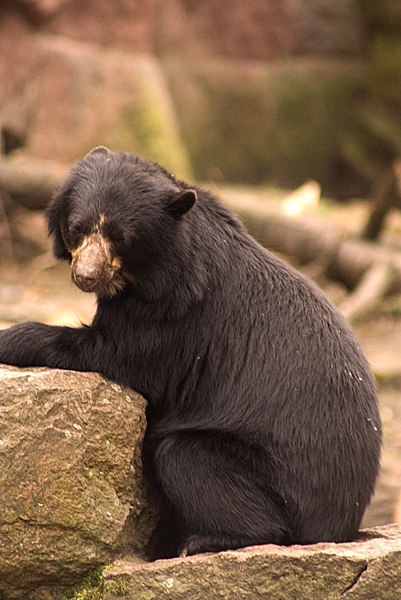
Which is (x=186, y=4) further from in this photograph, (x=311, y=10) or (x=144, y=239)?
(x=144, y=239)

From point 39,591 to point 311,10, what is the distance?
A: 38.0 ft

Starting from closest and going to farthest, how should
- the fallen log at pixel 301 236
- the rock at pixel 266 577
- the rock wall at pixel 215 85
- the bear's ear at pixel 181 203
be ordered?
→ the rock at pixel 266 577 < the bear's ear at pixel 181 203 < the fallen log at pixel 301 236 < the rock wall at pixel 215 85

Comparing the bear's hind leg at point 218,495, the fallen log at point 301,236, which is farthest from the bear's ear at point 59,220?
the fallen log at point 301,236

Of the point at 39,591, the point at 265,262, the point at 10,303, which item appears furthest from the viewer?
the point at 10,303

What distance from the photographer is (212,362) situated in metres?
3.38

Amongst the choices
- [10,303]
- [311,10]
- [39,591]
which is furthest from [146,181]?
[311,10]

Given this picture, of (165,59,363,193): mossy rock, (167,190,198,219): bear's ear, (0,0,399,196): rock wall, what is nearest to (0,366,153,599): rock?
(167,190,198,219): bear's ear

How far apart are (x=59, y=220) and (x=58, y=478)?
117 cm

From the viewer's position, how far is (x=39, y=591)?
10.1ft

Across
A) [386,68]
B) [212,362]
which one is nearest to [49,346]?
[212,362]

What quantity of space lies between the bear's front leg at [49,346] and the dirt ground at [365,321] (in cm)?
230

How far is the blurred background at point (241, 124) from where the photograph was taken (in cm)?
846

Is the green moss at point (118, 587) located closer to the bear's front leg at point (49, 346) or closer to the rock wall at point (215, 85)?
the bear's front leg at point (49, 346)

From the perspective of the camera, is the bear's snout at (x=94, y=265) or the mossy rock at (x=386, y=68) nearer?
the bear's snout at (x=94, y=265)
